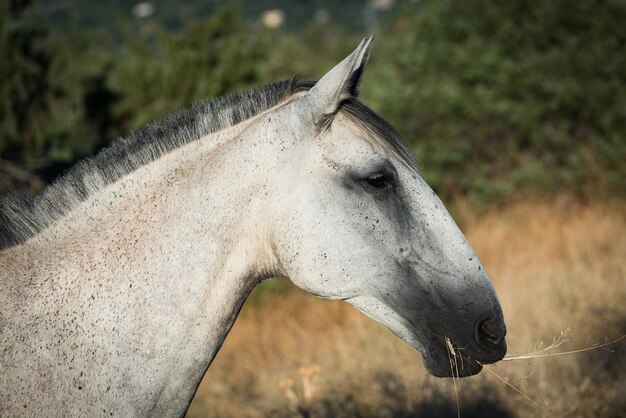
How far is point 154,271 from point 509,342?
4466 millimetres

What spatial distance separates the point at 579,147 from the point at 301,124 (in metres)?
10.3

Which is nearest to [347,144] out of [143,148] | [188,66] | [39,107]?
[143,148]

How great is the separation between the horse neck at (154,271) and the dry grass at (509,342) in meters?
1.16

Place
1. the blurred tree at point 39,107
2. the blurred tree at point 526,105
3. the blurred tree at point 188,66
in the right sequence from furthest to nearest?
the blurred tree at point 526,105 < the blurred tree at point 188,66 < the blurred tree at point 39,107

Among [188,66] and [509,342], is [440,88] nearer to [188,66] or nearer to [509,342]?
[188,66]

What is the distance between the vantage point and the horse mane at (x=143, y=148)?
226 cm

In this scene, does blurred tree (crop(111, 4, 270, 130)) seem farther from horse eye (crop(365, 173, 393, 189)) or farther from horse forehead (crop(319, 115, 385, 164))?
horse eye (crop(365, 173, 393, 189))

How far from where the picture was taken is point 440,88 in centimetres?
1199

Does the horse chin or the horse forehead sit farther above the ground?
the horse forehead

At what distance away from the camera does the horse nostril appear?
214 cm

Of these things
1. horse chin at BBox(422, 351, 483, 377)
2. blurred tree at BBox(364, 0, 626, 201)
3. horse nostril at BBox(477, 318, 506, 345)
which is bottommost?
blurred tree at BBox(364, 0, 626, 201)

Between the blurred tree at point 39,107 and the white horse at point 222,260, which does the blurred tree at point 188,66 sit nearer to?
the blurred tree at point 39,107

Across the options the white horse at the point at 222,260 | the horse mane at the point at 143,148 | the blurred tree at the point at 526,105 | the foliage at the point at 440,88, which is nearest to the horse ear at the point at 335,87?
the white horse at the point at 222,260

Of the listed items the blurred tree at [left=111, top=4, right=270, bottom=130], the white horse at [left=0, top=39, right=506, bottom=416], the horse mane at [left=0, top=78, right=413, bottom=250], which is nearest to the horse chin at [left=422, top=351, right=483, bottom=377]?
the white horse at [left=0, top=39, right=506, bottom=416]
